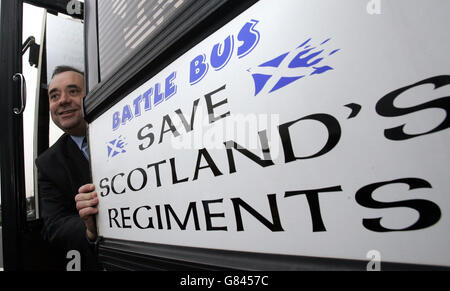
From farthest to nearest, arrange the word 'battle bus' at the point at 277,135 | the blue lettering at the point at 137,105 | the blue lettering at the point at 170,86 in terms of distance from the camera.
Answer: the blue lettering at the point at 137,105
the blue lettering at the point at 170,86
the word 'battle bus' at the point at 277,135

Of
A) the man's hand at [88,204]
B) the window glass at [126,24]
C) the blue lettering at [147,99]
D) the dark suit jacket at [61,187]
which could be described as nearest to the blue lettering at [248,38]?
the window glass at [126,24]

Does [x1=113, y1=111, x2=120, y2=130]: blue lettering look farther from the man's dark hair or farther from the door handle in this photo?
the man's dark hair

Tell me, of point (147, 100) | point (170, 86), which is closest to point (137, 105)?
point (147, 100)

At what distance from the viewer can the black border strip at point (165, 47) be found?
0.62m

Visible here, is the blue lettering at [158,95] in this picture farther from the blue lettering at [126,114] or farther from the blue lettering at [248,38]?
the blue lettering at [248,38]

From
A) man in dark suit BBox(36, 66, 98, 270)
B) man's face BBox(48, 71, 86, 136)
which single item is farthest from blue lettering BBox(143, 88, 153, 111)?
Result: man's face BBox(48, 71, 86, 136)

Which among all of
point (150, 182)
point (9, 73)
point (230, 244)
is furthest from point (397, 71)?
point (9, 73)

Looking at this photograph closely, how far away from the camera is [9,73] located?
1.59 m

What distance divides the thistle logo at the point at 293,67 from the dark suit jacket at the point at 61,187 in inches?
62.7

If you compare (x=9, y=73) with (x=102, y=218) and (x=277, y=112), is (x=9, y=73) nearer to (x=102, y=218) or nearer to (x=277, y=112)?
(x=102, y=218)

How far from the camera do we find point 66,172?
5.98ft

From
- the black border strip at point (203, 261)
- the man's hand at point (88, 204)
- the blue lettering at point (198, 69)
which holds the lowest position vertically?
the black border strip at point (203, 261)

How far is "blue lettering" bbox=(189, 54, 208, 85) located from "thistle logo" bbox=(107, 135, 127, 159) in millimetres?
390
